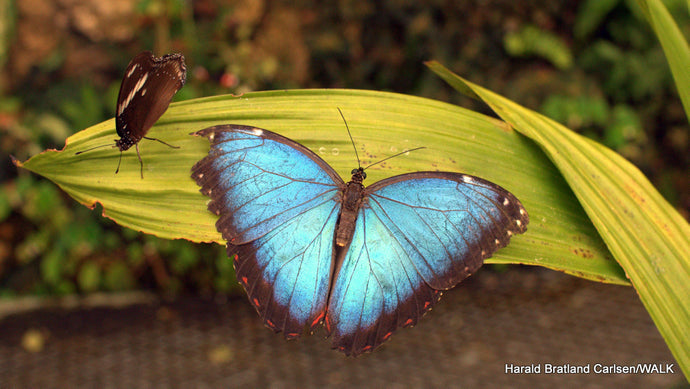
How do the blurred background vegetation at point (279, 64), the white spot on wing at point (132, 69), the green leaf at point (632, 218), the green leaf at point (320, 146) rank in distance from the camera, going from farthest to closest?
the blurred background vegetation at point (279, 64) < the white spot on wing at point (132, 69) < the green leaf at point (320, 146) < the green leaf at point (632, 218)

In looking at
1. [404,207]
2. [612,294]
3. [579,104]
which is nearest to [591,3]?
[579,104]

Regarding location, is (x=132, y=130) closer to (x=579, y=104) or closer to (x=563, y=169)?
(x=563, y=169)

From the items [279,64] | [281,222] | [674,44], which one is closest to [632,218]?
[674,44]

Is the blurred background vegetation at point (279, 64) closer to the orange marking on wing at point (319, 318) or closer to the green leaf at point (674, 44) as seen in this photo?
the orange marking on wing at point (319, 318)

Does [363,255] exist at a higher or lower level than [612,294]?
lower

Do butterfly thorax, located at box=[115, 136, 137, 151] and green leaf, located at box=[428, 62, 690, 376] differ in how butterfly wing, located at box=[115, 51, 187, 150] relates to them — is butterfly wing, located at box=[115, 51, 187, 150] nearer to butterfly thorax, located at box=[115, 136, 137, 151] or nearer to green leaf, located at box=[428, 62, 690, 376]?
butterfly thorax, located at box=[115, 136, 137, 151]

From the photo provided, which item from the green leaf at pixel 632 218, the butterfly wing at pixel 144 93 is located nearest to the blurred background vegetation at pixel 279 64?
the butterfly wing at pixel 144 93

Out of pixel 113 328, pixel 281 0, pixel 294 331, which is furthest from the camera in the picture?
pixel 281 0
